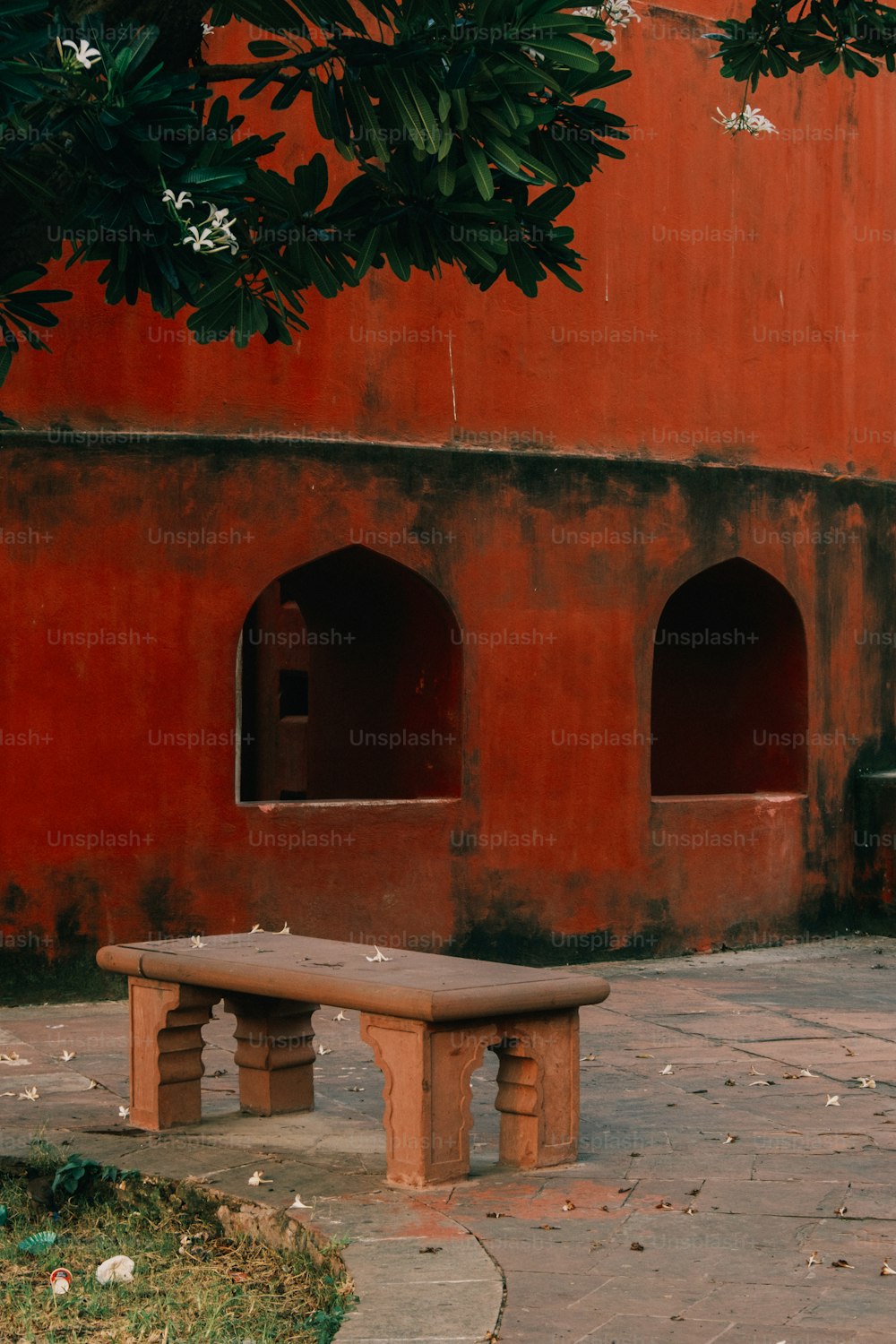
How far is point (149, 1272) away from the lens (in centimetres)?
545

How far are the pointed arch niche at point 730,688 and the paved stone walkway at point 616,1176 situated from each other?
333 cm

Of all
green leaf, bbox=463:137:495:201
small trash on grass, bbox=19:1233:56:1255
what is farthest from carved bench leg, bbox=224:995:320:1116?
green leaf, bbox=463:137:495:201

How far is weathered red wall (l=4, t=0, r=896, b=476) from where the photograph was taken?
1050 cm

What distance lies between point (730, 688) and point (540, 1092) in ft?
24.8

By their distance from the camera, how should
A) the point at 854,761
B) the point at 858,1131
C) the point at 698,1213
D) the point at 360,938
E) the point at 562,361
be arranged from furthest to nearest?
the point at 854,761 < the point at 562,361 < the point at 360,938 < the point at 858,1131 < the point at 698,1213

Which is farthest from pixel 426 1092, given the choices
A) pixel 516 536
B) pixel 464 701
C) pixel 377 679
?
pixel 377 679

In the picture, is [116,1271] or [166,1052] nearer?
[116,1271]

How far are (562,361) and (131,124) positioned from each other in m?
7.17

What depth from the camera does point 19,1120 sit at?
706 cm

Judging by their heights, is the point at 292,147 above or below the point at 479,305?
above

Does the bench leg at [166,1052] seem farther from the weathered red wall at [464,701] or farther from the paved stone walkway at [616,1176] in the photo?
the weathered red wall at [464,701]

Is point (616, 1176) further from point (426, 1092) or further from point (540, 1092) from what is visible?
point (426, 1092)

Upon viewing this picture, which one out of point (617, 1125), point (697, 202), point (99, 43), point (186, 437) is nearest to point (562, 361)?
point (697, 202)

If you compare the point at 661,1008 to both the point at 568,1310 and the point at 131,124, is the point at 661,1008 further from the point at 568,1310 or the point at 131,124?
the point at 131,124
